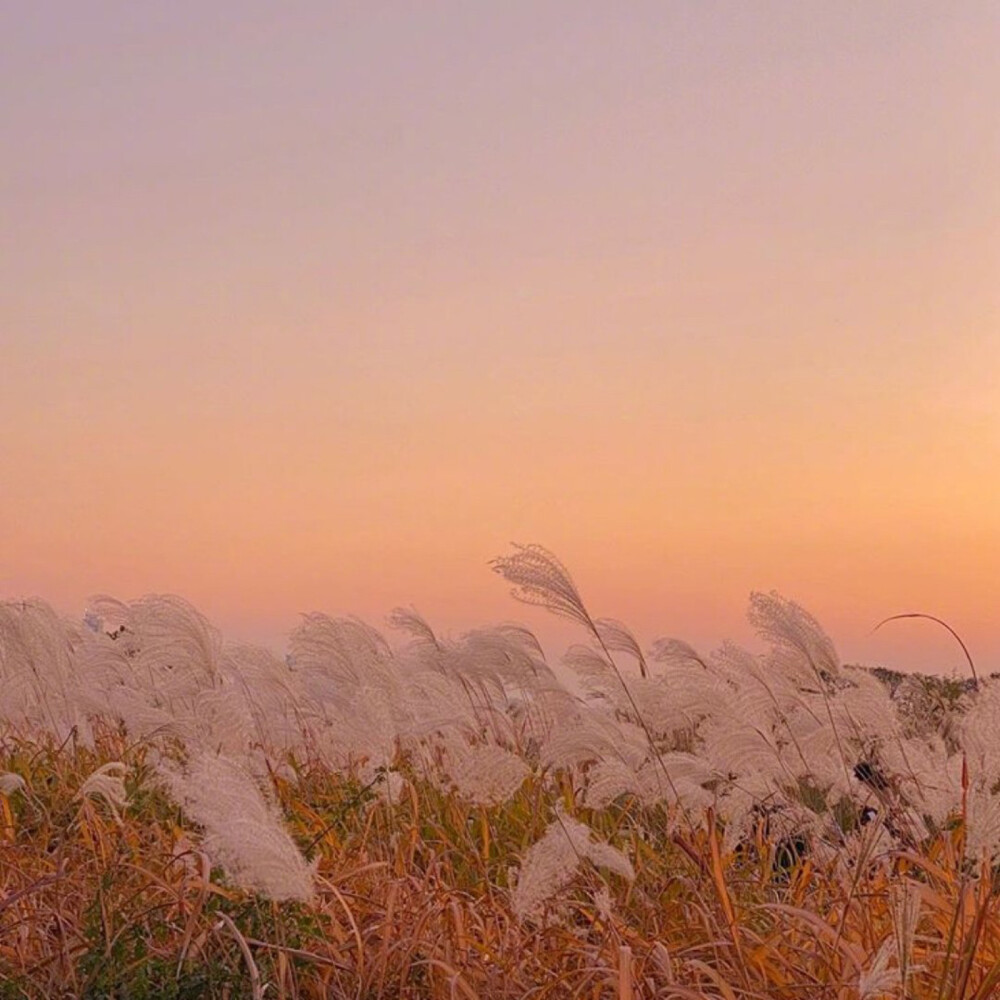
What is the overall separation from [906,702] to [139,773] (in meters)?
6.89

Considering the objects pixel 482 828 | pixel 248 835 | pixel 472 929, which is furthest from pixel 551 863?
pixel 482 828

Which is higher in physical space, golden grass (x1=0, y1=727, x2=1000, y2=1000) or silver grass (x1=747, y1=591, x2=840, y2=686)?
silver grass (x1=747, y1=591, x2=840, y2=686)

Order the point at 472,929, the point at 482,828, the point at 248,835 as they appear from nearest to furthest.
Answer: the point at 248,835 < the point at 472,929 < the point at 482,828

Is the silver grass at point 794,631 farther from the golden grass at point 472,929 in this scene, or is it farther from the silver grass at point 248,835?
the silver grass at point 248,835

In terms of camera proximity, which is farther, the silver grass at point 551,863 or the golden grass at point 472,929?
the golden grass at point 472,929

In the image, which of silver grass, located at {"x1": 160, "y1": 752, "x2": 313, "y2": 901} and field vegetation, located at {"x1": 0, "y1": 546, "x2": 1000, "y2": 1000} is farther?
field vegetation, located at {"x1": 0, "y1": 546, "x2": 1000, "y2": 1000}

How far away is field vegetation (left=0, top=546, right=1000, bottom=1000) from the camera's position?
3.84 meters

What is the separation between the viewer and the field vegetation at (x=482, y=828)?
3844mm

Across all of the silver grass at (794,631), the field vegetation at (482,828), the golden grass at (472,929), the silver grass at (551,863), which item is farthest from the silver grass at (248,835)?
the silver grass at (794,631)

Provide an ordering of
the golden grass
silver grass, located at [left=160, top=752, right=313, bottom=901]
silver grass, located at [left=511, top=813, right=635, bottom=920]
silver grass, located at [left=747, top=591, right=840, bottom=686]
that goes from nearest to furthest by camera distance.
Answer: silver grass, located at [left=160, top=752, right=313, bottom=901], silver grass, located at [left=511, top=813, right=635, bottom=920], the golden grass, silver grass, located at [left=747, top=591, right=840, bottom=686]

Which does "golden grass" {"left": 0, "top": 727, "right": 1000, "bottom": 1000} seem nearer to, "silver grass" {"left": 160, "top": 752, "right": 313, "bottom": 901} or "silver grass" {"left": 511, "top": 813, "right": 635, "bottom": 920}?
"silver grass" {"left": 511, "top": 813, "right": 635, "bottom": 920}

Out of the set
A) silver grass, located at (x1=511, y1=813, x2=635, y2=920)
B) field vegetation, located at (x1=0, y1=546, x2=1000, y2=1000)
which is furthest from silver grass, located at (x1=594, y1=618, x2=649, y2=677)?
silver grass, located at (x1=511, y1=813, x2=635, y2=920)

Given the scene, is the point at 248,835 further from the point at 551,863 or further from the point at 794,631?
the point at 794,631

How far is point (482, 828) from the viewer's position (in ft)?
20.7
